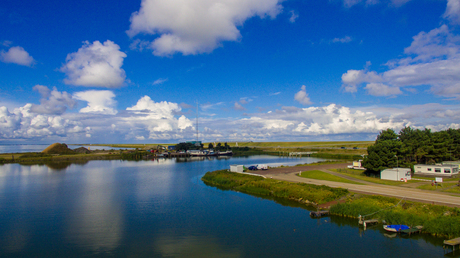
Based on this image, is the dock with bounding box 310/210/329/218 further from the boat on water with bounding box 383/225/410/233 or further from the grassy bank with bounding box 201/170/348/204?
the boat on water with bounding box 383/225/410/233

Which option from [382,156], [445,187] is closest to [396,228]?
[445,187]

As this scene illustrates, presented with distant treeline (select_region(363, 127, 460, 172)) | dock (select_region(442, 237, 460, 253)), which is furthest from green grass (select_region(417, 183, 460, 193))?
dock (select_region(442, 237, 460, 253))

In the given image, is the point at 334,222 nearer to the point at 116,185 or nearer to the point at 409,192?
the point at 409,192

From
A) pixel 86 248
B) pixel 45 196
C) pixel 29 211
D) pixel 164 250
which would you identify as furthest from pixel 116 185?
Result: pixel 164 250

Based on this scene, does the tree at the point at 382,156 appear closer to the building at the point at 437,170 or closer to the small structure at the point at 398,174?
the small structure at the point at 398,174

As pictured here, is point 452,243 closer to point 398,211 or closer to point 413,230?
point 413,230

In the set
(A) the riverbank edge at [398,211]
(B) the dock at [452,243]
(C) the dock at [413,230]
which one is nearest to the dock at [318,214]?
(A) the riverbank edge at [398,211]
